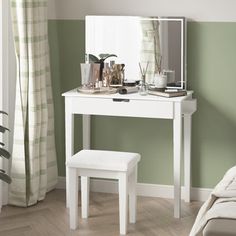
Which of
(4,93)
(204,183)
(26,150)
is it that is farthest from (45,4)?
(204,183)

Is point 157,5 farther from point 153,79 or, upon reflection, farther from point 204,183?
point 204,183

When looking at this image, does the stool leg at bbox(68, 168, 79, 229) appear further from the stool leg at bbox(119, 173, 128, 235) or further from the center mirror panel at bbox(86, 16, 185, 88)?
the center mirror panel at bbox(86, 16, 185, 88)

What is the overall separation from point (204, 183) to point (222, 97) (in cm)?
64

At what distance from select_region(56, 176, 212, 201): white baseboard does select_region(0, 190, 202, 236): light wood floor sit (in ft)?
0.23

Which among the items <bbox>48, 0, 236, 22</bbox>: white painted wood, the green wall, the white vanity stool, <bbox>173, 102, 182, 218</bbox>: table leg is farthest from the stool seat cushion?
<bbox>48, 0, 236, 22</bbox>: white painted wood

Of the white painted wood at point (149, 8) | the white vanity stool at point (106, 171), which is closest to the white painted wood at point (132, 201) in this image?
the white vanity stool at point (106, 171)

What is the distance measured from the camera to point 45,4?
4922 mm

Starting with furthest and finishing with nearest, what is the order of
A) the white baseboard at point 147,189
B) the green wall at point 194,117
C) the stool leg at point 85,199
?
the white baseboard at point 147,189
the green wall at point 194,117
the stool leg at point 85,199

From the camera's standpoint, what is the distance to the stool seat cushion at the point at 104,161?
426 cm

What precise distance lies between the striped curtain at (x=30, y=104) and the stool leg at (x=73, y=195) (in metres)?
0.57

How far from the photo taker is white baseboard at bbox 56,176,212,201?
507cm

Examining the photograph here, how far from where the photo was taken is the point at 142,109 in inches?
180

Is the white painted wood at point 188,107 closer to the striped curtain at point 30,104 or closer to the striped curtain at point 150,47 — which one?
the striped curtain at point 150,47

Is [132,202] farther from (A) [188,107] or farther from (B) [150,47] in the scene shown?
(B) [150,47]
